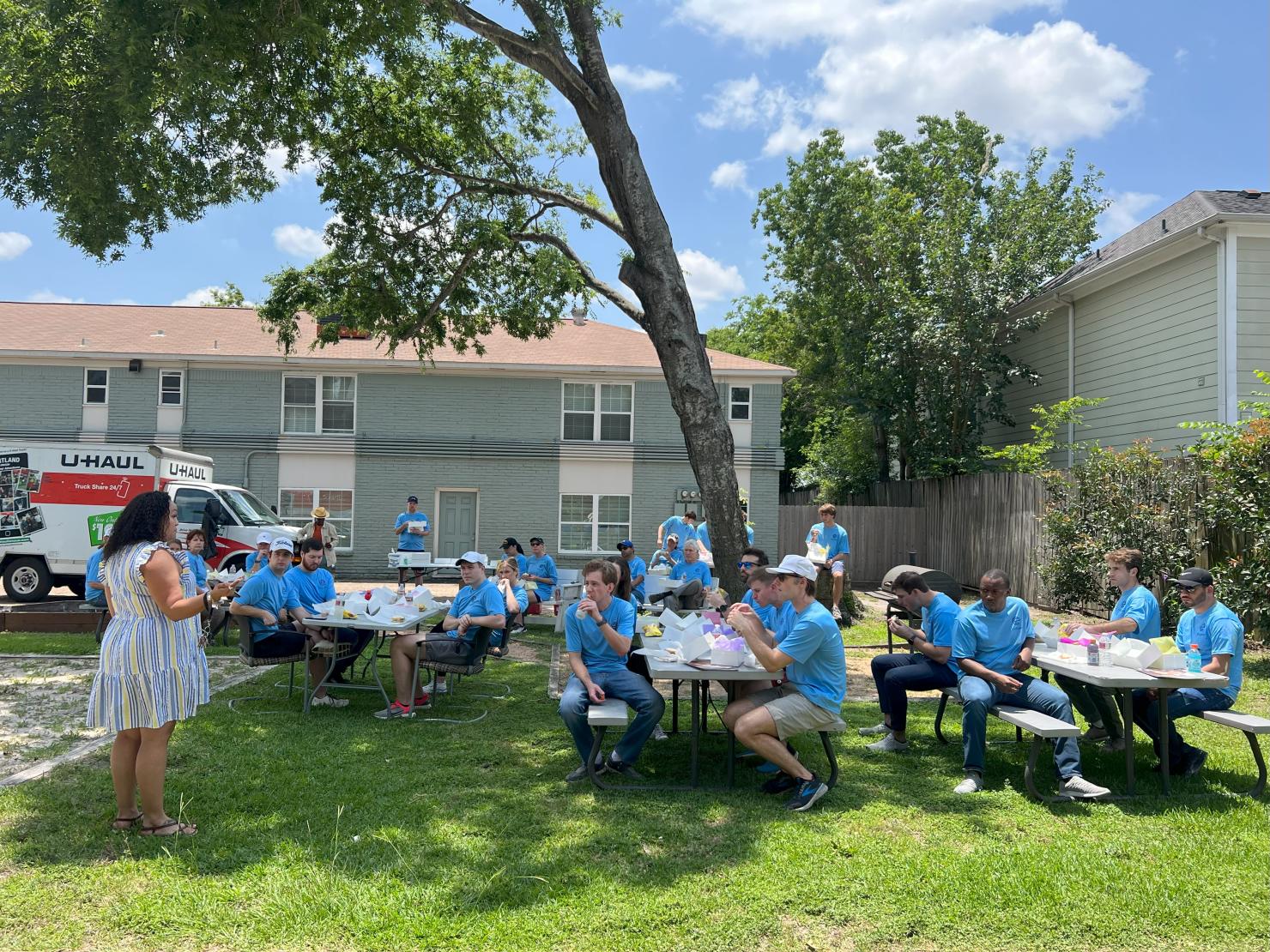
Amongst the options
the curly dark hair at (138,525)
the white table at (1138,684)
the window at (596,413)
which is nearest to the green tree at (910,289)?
the window at (596,413)

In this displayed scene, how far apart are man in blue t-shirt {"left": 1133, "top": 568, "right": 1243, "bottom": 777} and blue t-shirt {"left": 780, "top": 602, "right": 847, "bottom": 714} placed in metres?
2.04

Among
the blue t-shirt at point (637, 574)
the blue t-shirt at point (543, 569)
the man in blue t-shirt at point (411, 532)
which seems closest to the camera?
the blue t-shirt at point (637, 574)

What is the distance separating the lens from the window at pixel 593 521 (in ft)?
72.5

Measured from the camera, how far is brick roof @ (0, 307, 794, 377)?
21750 millimetres

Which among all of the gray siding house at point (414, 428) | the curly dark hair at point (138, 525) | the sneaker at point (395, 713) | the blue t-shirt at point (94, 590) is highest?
the gray siding house at point (414, 428)

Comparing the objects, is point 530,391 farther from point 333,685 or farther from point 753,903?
point 753,903

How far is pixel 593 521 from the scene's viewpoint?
72.6ft

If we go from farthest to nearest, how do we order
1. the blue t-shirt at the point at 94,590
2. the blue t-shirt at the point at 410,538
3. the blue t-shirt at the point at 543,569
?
the blue t-shirt at the point at 410,538 → the blue t-shirt at the point at 543,569 → the blue t-shirt at the point at 94,590

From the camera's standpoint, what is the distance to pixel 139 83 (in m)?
8.11

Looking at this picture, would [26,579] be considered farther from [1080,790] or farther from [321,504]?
[1080,790]

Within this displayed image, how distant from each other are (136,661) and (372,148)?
9814 millimetres

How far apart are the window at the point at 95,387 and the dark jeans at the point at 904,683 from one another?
21.2 meters

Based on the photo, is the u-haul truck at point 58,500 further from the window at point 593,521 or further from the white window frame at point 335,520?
the window at point 593,521

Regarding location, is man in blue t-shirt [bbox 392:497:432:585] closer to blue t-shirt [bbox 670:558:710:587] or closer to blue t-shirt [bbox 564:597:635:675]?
blue t-shirt [bbox 670:558:710:587]
